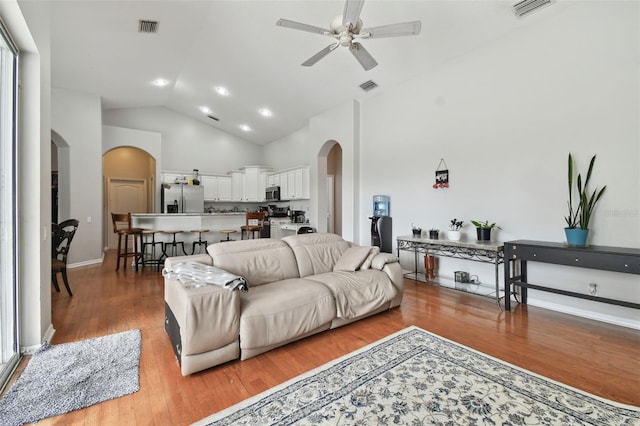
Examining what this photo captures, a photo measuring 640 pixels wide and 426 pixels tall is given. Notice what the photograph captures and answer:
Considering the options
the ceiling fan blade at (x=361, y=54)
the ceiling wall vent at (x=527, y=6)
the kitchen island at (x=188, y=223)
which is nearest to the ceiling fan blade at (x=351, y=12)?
the ceiling fan blade at (x=361, y=54)

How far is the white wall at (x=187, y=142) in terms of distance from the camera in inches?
313

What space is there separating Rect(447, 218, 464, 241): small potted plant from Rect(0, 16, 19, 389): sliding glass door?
476 centimetres

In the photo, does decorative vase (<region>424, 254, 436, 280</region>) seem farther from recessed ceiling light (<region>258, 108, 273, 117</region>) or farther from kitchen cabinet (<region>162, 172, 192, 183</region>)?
kitchen cabinet (<region>162, 172, 192, 183</region>)

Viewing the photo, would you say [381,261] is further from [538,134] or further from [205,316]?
[538,134]

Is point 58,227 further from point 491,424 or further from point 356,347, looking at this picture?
point 491,424

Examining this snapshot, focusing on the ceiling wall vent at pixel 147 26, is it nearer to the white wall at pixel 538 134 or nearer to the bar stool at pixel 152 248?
the bar stool at pixel 152 248

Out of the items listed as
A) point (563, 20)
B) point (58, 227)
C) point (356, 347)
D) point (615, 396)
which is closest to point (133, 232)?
point (58, 227)

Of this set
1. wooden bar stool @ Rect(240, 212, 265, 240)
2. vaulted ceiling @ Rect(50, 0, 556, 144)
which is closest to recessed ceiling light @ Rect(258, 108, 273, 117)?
vaulted ceiling @ Rect(50, 0, 556, 144)

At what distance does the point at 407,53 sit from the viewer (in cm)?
446

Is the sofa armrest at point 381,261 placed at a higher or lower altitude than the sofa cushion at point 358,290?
higher

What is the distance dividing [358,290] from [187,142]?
8.06 meters

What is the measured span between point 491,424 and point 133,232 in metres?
5.76

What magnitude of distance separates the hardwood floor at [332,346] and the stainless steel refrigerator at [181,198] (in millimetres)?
4088

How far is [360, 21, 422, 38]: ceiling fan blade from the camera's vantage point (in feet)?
9.21
